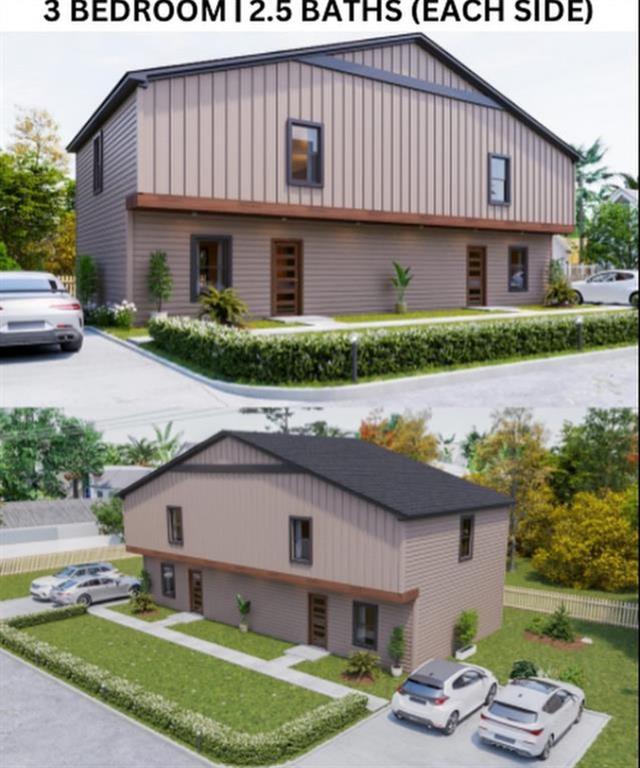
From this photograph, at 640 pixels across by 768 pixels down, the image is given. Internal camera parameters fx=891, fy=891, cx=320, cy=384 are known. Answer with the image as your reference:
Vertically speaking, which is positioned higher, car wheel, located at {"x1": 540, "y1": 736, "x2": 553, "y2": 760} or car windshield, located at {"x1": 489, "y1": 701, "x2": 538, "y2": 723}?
car windshield, located at {"x1": 489, "y1": 701, "x2": 538, "y2": 723}

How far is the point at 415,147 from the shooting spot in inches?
246

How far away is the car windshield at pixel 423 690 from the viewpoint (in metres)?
6.61

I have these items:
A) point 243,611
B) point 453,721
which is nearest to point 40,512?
point 243,611

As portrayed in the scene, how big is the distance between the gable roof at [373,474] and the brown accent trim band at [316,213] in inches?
78.2

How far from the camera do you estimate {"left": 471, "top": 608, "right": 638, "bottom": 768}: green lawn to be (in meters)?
6.43

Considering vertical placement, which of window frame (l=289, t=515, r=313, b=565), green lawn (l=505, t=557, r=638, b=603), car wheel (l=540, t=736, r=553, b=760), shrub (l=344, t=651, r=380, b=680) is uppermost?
window frame (l=289, t=515, r=313, b=565)

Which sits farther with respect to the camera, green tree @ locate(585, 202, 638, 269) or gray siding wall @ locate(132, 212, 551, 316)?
gray siding wall @ locate(132, 212, 551, 316)

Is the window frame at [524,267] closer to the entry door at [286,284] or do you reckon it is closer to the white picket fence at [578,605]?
the entry door at [286,284]

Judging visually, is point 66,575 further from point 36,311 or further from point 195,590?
point 36,311

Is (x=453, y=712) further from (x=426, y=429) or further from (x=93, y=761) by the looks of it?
(x=93, y=761)

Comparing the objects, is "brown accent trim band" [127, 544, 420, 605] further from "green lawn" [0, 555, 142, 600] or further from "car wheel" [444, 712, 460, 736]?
"car wheel" [444, 712, 460, 736]

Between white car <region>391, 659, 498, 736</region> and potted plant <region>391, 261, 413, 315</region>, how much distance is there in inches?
105

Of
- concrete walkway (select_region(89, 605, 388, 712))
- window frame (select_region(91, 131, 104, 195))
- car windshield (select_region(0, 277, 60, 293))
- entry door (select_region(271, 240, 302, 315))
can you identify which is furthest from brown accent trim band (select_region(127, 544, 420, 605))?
window frame (select_region(91, 131, 104, 195))

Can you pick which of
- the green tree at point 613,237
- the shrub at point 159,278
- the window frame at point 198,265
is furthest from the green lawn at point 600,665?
the shrub at point 159,278
